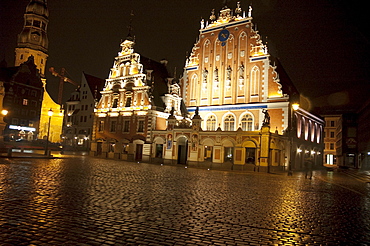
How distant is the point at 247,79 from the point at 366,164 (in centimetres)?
2661

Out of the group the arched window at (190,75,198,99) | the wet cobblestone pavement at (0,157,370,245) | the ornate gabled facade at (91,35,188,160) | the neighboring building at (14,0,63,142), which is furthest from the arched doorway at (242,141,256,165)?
the neighboring building at (14,0,63,142)

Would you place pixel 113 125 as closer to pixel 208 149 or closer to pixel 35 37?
pixel 208 149

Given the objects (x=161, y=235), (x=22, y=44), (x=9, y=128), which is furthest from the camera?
(x=22, y=44)

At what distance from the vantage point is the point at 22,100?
60.6m

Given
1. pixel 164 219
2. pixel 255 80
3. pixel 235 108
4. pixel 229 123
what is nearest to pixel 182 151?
pixel 229 123

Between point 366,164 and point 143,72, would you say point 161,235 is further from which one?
point 366,164

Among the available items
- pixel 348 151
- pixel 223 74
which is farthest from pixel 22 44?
pixel 348 151

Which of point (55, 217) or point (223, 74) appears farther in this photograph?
point (223, 74)

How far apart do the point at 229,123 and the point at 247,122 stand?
2514 mm

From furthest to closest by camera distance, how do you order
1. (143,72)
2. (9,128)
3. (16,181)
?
(9,128) → (143,72) → (16,181)

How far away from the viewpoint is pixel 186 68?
43625 millimetres

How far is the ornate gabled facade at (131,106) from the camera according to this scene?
135 ft

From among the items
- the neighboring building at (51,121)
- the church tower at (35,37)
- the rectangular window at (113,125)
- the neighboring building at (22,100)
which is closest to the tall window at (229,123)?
the rectangular window at (113,125)

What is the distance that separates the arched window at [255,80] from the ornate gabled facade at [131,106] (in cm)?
1066
